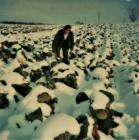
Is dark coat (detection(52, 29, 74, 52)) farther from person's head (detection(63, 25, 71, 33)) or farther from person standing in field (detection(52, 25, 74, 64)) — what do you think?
person's head (detection(63, 25, 71, 33))

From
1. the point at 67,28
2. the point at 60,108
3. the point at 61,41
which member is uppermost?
the point at 67,28

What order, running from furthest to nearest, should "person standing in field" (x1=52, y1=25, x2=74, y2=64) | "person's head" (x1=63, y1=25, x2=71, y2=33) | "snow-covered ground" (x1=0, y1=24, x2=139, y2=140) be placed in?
1. "person standing in field" (x1=52, y1=25, x2=74, y2=64)
2. "person's head" (x1=63, y1=25, x2=71, y2=33)
3. "snow-covered ground" (x1=0, y1=24, x2=139, y2=140)

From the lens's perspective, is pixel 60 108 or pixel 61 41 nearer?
pixel 60 108

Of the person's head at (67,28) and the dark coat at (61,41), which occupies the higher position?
Answer: the person's head at (67,28)

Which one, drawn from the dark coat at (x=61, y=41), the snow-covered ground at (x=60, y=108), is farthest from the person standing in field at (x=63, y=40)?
the snow-covered ground at (x=60, y=108)

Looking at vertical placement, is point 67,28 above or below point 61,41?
above

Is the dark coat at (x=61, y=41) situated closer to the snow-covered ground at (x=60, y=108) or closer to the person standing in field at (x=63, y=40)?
the person standing in field at (x=63, y=40)

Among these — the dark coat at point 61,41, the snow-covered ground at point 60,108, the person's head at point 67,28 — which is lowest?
the snow-covered ground at point 60,108

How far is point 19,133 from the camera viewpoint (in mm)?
7406

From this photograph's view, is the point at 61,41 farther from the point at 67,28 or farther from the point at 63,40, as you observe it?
the point at 67,28

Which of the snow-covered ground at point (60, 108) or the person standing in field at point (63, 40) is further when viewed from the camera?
the person standing in field at point (63, 40)

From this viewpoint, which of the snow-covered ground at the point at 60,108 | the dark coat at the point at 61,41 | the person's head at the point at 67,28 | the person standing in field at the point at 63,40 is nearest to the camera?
the snow-covered ground at the point at 60,108

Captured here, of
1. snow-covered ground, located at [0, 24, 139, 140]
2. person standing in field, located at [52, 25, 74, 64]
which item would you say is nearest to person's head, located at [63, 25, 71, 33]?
person standing in field, located at [52, 25, 74, 64]

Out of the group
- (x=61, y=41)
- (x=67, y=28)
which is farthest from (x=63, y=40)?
(x=67, y=28)
